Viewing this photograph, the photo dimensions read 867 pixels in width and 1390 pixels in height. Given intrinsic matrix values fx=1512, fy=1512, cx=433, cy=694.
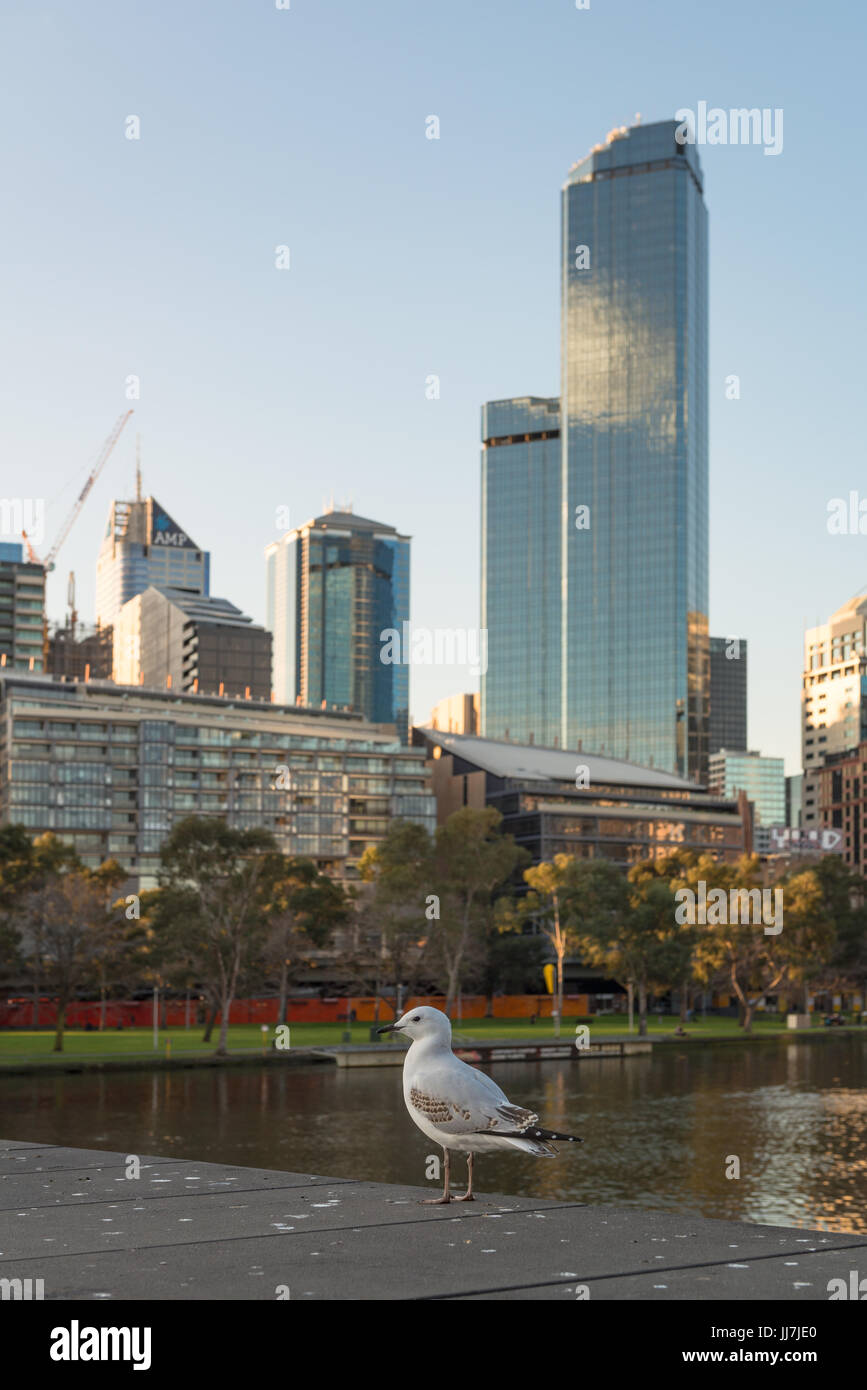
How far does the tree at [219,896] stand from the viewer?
333ft

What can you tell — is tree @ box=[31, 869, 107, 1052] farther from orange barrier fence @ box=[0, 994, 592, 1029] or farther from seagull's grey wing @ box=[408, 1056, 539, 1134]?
seagull's grey wing @ box=[408, 1056, 539, 1134]

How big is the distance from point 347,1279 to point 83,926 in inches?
3666

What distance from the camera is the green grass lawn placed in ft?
308

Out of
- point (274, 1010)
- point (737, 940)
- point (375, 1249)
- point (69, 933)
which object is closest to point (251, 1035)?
point (69, 933)

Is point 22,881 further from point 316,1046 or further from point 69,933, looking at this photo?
point 316,1046

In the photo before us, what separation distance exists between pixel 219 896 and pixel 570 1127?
4850 cm

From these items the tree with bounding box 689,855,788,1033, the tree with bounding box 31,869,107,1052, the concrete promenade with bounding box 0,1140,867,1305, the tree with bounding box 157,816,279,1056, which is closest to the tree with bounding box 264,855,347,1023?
the tree with bounding box 157,816,279,1056

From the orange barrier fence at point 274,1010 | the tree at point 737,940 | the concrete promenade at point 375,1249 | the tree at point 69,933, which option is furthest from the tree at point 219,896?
the concrete promenade at point 375,1249

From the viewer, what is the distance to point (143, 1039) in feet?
366

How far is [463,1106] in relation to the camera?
17344 millimetres

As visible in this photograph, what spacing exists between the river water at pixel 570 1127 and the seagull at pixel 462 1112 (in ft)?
79.4

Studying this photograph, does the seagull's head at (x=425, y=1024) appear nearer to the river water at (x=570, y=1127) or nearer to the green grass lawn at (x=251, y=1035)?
the river water at (x=570, y=1127)
